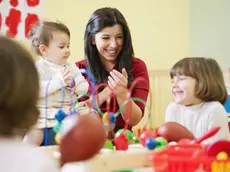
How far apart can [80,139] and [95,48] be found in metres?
0.96

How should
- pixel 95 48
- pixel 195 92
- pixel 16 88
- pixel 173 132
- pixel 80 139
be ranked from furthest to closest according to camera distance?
1. pixel 95 48
2. pixel 195 92
3. pixel 173 132
4. pixel 80 139
5. pixel 16 88

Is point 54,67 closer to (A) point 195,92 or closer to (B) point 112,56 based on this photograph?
(B) point 112,56

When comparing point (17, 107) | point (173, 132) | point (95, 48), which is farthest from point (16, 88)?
point (95, 48)

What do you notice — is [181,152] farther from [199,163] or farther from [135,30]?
[135,30]

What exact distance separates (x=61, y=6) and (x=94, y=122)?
2113 mm

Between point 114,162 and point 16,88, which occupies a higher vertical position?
point 16,88

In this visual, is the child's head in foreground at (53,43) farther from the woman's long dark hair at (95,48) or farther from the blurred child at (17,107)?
the blurred child at (17,107)

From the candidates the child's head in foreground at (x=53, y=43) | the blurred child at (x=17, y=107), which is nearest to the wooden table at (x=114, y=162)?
the blurred child at (x=17, y=107)

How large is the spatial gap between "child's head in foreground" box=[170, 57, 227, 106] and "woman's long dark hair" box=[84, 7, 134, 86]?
0.65ft

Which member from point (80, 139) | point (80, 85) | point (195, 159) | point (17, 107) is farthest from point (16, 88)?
point (80, 85)

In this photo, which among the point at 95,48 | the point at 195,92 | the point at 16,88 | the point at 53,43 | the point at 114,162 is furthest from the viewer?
the point at 95,48

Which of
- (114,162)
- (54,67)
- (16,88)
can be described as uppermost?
(16,88)

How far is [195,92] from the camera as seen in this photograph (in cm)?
150

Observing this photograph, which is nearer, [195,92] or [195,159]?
[195,159]
